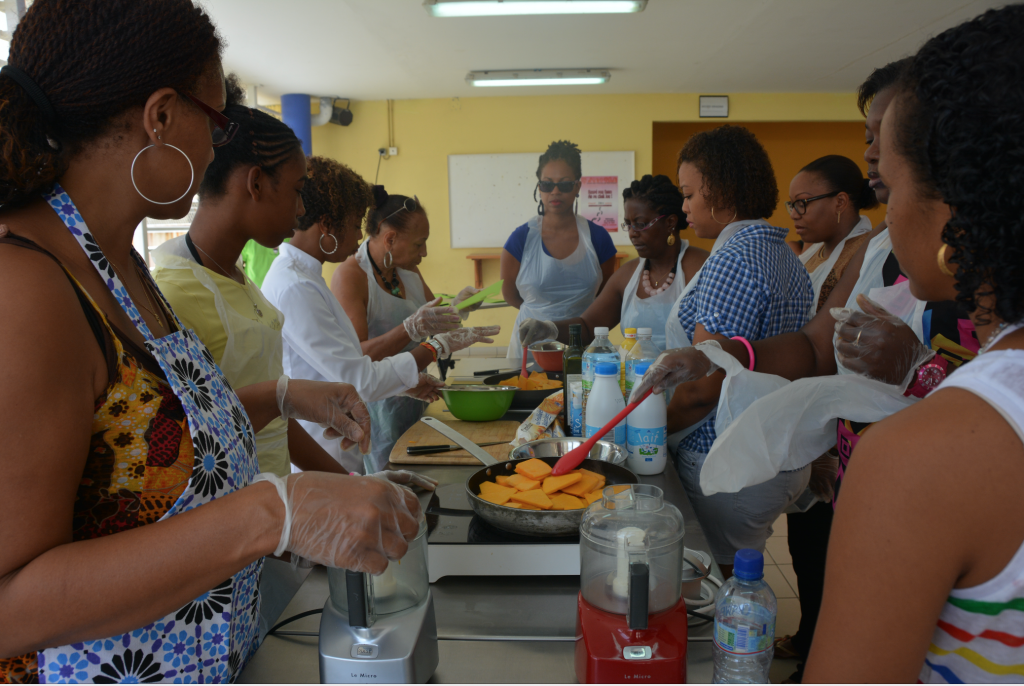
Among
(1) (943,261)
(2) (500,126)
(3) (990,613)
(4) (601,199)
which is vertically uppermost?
(2) (500,126)

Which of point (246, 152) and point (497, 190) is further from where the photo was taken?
point (497, 190)

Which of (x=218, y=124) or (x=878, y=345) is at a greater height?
(x=218, y=124)

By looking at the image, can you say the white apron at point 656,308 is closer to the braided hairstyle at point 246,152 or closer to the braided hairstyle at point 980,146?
the braided hairstyle at point 246,152

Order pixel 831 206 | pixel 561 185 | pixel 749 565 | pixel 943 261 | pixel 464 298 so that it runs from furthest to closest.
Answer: pixel 561 185
pixel 464 298
pixel 831 206
pixel 749 565
pixel 943 261

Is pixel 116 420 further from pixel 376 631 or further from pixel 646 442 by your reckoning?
pixel 646 442

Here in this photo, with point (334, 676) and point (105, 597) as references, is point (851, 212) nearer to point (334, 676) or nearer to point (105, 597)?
point (334, 676)

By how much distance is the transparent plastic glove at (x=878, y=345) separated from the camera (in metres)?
1.37

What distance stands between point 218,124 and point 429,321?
173 centimetres

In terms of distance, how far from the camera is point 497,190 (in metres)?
7.03

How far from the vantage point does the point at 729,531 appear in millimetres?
1755

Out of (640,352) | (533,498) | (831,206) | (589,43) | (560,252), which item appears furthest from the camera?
(589,43)

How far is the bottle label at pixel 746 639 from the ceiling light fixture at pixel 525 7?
14.0 ft

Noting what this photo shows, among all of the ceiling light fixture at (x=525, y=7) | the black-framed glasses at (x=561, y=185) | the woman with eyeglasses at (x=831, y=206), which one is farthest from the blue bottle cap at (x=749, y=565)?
the ceiling light fixture at (x=525, y=7)

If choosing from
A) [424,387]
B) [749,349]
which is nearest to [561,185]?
[424,387]
